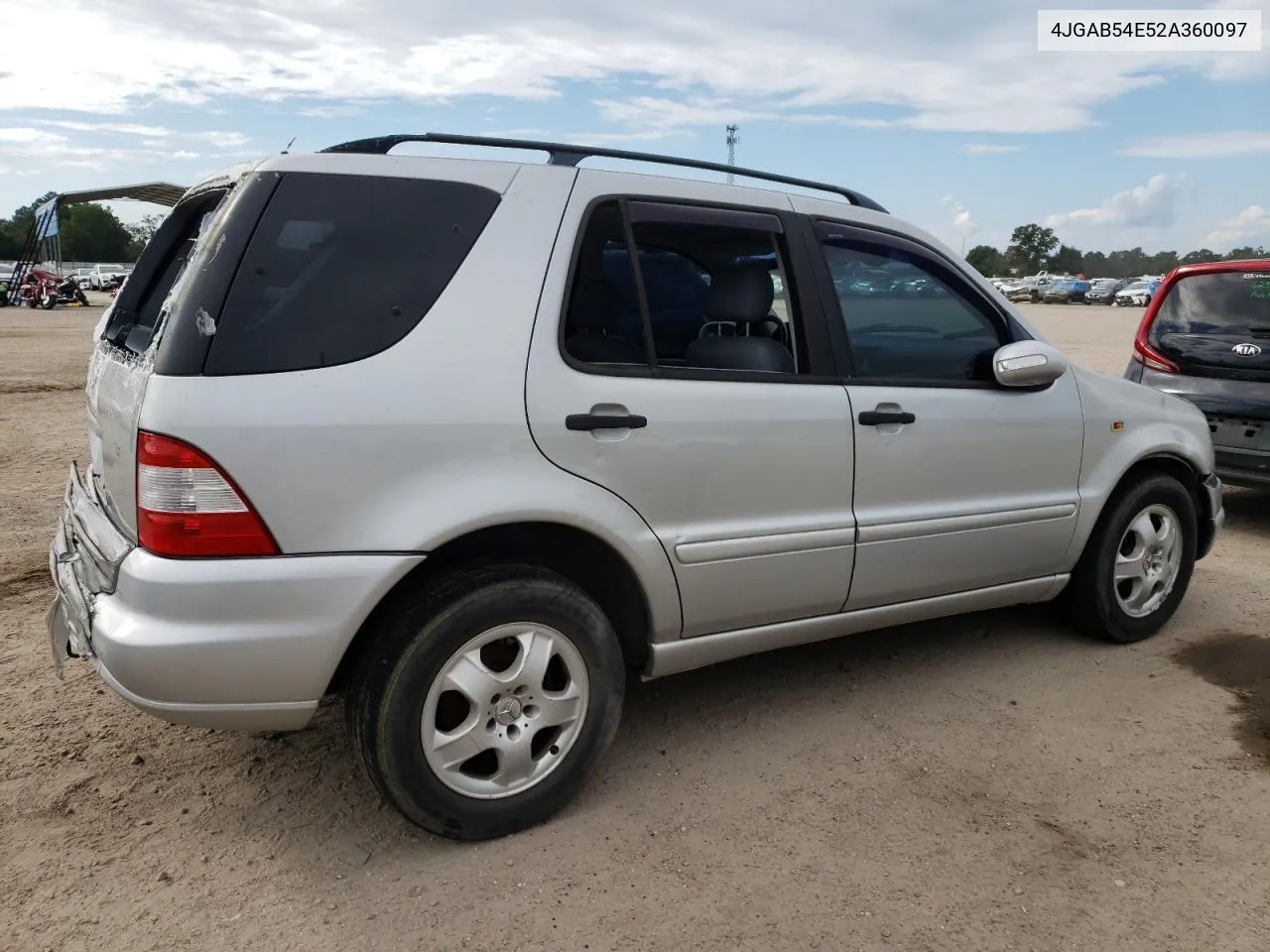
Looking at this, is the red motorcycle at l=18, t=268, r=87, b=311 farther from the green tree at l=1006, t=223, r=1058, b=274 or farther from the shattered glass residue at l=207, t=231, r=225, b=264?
the green tree at l=1006, t=223, r=1058, b=274

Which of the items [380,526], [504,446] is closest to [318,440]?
[380,526]

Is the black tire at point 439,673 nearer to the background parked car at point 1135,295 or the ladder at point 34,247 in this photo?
the ladder at point 34,247

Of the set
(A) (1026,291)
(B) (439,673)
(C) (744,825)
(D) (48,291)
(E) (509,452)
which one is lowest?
(C) (744,825)

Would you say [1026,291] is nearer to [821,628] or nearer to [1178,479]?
[1178,479]

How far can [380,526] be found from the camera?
2.40 meters

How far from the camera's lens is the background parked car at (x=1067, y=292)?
55.2 meters

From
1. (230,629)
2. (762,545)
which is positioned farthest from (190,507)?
(762,545)

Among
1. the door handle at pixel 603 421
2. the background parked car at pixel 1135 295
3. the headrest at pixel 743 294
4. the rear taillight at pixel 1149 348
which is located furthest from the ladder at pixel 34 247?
the background parked car at pixel 1135 295

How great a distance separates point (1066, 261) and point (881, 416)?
104193mm

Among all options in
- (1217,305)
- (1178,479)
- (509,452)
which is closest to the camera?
(509,452)

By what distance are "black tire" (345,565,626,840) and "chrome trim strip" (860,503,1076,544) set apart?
3.41 ft

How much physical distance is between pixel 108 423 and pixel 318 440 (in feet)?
2.32

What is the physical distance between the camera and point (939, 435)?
335 centimetres

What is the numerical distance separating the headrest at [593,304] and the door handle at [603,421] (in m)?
0.28
